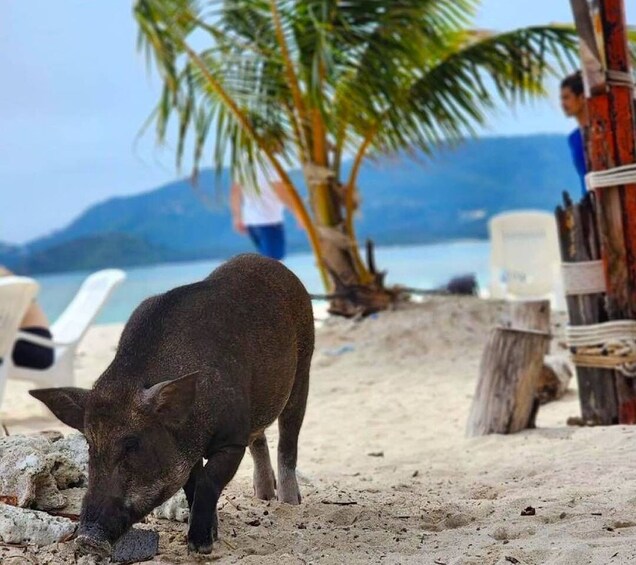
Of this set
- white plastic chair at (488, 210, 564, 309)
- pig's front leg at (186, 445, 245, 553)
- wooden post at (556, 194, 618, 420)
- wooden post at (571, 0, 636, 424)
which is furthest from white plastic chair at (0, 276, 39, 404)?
white plastic chair at (488, 210, 564, 309)

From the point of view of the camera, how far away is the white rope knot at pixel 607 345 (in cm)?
484

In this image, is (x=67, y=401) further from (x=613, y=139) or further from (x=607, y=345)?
(x=613, y=139)

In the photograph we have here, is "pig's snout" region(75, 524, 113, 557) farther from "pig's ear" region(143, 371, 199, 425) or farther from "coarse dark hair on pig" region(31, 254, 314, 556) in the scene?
"pig's ear" region(143, 371, 199, 425)

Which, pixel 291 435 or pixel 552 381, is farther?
pixel 552 381

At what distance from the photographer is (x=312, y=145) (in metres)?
9.52

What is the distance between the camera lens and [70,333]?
7809 millimetres

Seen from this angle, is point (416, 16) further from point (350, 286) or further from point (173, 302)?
point (173, 302)

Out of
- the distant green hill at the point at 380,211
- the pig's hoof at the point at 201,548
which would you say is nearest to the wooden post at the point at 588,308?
the pig's hoof at the point at 201,548

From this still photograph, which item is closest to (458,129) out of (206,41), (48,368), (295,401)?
(206,41)

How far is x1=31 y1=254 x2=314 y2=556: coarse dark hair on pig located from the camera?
2.68 metres

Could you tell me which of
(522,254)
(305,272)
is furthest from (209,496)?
(305,272)

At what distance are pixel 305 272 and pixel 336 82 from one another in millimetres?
13360

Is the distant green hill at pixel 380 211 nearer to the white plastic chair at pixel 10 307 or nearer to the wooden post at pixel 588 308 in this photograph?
the white plastic chair at pixel 10 307

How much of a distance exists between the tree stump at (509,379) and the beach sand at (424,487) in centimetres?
12
